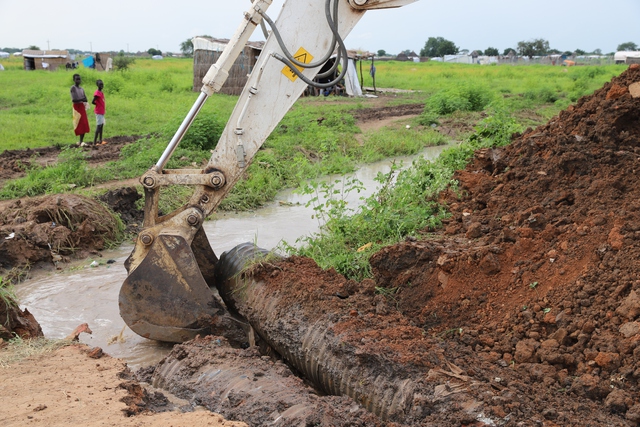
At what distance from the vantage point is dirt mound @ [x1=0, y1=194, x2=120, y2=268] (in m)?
7.31

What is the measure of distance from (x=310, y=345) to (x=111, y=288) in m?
2.97

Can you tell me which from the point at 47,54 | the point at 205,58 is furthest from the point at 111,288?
the point at 47,54

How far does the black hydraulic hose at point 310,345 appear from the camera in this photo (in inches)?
157

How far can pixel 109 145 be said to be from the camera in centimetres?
1419

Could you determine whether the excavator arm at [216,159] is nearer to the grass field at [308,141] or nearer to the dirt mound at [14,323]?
the dirt mound at [14,323]

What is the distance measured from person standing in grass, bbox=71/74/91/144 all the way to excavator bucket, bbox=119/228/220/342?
377 inches

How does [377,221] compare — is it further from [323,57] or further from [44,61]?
Result: [44,61]

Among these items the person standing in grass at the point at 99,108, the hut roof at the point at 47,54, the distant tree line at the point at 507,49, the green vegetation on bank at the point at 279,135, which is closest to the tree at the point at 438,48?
the distant tree line at the point at 507,49

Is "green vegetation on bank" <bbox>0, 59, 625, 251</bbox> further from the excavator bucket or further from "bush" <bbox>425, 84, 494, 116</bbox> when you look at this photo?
the excavator bucket

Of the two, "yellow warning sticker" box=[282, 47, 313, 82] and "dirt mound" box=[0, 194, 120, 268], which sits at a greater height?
"yellow warning sticker" box=[282, 47, 313, 82]

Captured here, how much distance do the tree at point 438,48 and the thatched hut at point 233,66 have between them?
71.1 meters

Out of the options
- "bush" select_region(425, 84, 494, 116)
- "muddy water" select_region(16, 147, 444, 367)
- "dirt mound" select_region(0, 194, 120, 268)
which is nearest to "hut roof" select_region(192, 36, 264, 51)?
"bush" select_region(425, 84, 494, 116)

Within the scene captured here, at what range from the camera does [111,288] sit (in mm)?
6785

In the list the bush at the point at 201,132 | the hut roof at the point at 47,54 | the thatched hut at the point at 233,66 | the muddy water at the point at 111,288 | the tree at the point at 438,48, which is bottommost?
the muddy water at the point at 111,288
